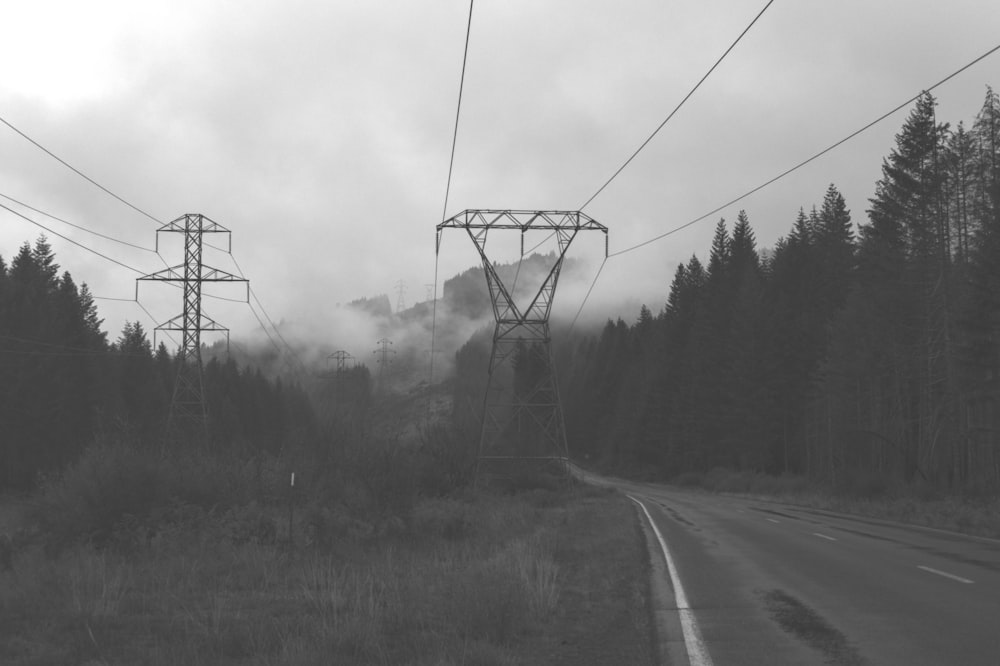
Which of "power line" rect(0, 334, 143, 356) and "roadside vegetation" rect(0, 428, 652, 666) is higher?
"power line" rect(0, 334, 143, 356)

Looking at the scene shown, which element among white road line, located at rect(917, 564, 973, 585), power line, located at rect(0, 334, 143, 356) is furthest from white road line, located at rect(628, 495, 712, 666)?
power line, located at rect(0, 334, 143, 356)

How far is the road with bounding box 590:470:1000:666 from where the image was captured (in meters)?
8.03

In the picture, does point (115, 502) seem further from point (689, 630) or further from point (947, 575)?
point (947, 575)

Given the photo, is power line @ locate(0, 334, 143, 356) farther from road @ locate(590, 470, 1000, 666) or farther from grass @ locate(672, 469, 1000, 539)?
road @ locate(590, 470, 1000, 666)

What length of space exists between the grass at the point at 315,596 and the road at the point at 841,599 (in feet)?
3.13

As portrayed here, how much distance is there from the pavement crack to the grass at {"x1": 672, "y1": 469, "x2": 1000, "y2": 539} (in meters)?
12.8

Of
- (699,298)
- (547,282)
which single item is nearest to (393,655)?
(547,282)

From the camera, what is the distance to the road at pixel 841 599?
8.03 metres

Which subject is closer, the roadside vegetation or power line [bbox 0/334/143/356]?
the roadside vegetation

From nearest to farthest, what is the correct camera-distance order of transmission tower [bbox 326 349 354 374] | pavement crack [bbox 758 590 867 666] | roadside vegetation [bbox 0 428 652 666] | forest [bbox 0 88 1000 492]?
1. pavement crack [bbox 758 590 867 666]
2. roadside vegetation [bbox 0 428 652 666]
3. forest [bbox 0 88 1000 492]
4. transmission tower [bbox 326 349 354 374]

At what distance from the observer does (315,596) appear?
1103 centimetres

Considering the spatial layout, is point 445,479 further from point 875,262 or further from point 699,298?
point 699,298

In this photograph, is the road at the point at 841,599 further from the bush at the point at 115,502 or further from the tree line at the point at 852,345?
the tree line at the point at 852,345

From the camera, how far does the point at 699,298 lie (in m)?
88.7
